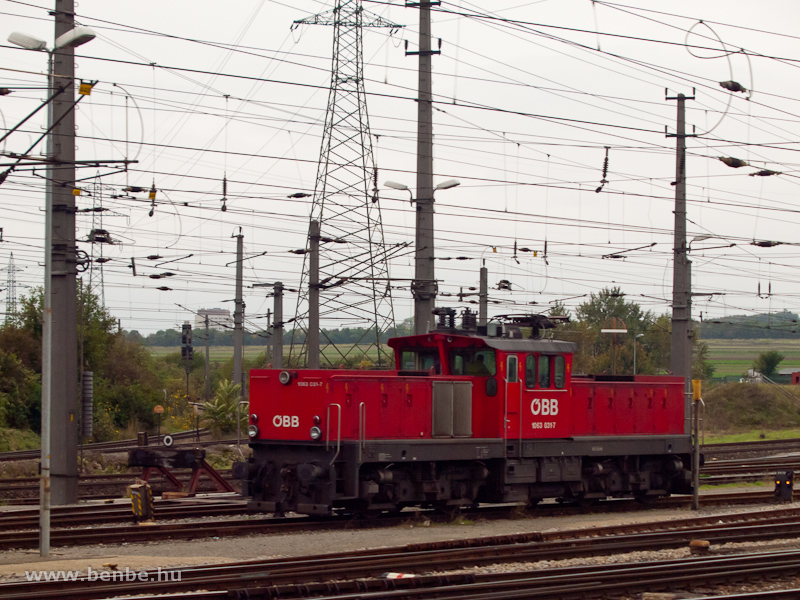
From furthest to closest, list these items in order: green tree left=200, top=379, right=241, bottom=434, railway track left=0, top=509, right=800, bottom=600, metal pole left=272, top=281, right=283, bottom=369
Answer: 1. green tree left=200, top=379, right=241, bottom=434
2. metal pole left=272, top=281, right=283, bottom=369
3. railway track left=0, top=509, right=800, bottom=600

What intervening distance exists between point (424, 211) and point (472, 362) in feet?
15.8

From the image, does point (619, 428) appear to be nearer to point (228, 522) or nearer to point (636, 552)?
point (636, 552)

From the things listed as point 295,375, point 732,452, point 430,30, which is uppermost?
point 430,30

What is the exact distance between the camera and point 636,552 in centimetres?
1366

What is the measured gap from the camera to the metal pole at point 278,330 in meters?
35.1

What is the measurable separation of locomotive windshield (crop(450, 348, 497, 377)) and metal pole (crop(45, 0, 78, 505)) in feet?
28.4

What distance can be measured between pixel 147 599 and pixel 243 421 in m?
29.0

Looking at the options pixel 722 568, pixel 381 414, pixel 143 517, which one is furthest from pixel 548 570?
pixel 143 517

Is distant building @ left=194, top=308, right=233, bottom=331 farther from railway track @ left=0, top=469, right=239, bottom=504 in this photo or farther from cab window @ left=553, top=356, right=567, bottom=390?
cab window @ left=553, top=356, right=567, bottom=390

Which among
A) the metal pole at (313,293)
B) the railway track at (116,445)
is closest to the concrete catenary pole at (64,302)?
the railway track at (116,445)

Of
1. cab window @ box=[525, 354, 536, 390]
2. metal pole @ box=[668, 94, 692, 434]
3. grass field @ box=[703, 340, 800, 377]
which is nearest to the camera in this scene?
cab window @ box=[525, 354, 536, 390]

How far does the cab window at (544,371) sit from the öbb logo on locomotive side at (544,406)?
0.31 metres

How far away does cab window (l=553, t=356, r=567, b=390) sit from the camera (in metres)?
18.2

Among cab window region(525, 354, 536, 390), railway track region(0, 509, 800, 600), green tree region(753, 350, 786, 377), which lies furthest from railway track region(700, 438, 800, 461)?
green tree region(753, 350, 786, 377)
